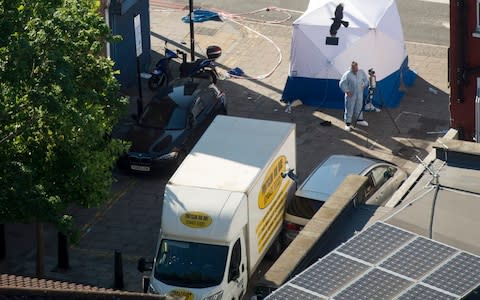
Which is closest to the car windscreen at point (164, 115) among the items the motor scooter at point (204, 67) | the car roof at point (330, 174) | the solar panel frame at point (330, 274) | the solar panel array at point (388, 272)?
the motor scooter at point (204, 67)

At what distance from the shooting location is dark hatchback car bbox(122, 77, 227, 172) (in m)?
29.6

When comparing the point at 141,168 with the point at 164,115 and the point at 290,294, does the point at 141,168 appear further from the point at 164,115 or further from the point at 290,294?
the point at 290,294

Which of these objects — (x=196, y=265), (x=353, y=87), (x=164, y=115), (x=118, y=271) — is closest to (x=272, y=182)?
(x=196, y=265)

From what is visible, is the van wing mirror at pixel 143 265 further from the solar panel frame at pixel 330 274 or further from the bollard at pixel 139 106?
the bollard at pixel 139 106

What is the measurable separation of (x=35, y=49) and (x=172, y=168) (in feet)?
29.1

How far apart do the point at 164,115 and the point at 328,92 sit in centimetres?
526

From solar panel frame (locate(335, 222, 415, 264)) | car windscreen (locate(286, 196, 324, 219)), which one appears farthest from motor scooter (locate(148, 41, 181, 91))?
solar panel frame (locate(335, 222, 415, 264))

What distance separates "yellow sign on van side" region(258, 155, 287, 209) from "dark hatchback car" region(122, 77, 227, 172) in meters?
4.47

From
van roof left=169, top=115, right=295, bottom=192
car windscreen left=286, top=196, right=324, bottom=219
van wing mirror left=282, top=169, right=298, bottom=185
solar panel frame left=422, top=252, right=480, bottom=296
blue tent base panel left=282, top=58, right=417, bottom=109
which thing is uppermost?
solar panel frame left=422, top=252, right=480, bottom=296

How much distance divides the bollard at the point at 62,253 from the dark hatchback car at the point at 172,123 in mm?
4217

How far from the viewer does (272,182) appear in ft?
82.7

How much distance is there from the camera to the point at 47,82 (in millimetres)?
21266

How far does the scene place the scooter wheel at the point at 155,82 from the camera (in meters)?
35.0

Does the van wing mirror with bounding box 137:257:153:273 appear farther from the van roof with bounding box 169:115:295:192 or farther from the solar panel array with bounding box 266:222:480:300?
the solar panel array with bounding box 266:222:480:300
